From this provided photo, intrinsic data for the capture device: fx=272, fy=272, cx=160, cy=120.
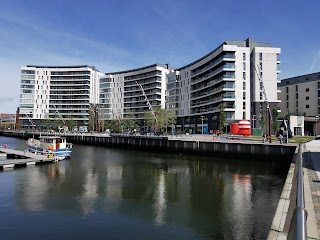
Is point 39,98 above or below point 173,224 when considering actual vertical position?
above

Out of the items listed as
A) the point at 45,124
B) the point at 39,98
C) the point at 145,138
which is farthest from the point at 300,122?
the point at 39,98

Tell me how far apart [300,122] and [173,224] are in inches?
3806

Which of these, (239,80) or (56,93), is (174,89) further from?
(56,93)

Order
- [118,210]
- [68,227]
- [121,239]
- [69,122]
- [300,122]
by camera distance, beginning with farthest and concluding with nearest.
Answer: [69,122] → [300,122] → [118,210] → [68,227] → [121,239]

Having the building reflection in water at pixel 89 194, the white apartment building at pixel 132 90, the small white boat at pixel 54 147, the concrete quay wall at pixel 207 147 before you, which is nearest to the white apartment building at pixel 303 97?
the white apartment building at pixel 132 90

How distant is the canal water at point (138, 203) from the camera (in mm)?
18344

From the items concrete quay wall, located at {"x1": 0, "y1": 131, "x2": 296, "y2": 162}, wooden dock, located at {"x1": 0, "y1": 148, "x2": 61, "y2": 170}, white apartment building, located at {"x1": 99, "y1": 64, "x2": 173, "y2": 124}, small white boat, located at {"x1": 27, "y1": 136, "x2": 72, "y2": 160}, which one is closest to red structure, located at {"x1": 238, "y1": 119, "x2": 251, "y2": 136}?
concrete quay wall, located at {"x1": 0, "y1": 131, "x2": 296, "y2": 162}

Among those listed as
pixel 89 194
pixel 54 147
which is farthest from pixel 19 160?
pixel 89 194

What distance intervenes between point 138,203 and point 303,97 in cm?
13122

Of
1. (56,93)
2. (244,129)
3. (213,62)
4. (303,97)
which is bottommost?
(244,129)

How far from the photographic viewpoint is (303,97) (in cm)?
13288

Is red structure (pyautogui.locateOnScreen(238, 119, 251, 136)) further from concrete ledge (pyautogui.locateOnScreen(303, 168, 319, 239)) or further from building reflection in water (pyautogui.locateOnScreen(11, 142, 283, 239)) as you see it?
concrete ledge (pyautogui.locateOnScreen(303, 168, 319, 239))

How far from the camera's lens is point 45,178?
36.8 metres

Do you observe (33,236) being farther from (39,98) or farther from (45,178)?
(39,98)
